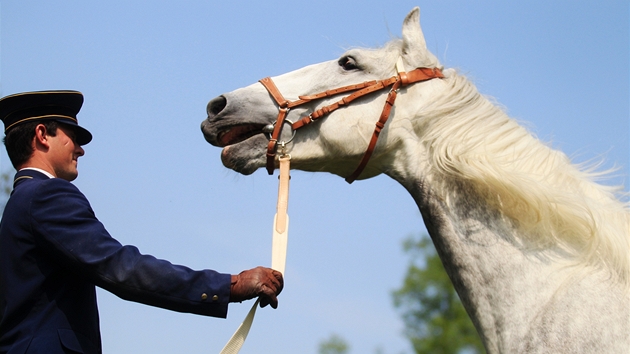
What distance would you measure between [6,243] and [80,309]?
464 millimetres

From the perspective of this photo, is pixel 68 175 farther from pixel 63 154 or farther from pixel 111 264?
pixel 111 264

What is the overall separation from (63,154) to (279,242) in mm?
1222

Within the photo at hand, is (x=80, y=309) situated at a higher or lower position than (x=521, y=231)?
lower

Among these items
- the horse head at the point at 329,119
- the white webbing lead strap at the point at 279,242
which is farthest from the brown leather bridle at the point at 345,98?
the white webbing lead strap at the point at 279,242

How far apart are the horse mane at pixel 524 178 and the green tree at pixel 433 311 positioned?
1670 cm

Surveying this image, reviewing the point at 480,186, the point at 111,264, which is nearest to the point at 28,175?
the point at 111,264

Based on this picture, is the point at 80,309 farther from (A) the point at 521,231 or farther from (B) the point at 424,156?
(A) the point at 521,231

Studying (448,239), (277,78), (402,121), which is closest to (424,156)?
(402,121)

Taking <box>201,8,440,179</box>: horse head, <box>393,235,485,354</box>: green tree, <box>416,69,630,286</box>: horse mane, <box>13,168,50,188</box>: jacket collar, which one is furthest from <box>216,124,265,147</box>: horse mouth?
<box>393,235,485,354</box>: green tree

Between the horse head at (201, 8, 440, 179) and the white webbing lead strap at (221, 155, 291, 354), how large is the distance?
0.20 metres

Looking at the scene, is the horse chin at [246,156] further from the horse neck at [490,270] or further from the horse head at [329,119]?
the horse neck at [490,270]

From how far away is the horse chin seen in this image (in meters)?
4.00

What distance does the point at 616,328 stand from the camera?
10.3 feet

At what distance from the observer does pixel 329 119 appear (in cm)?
401
